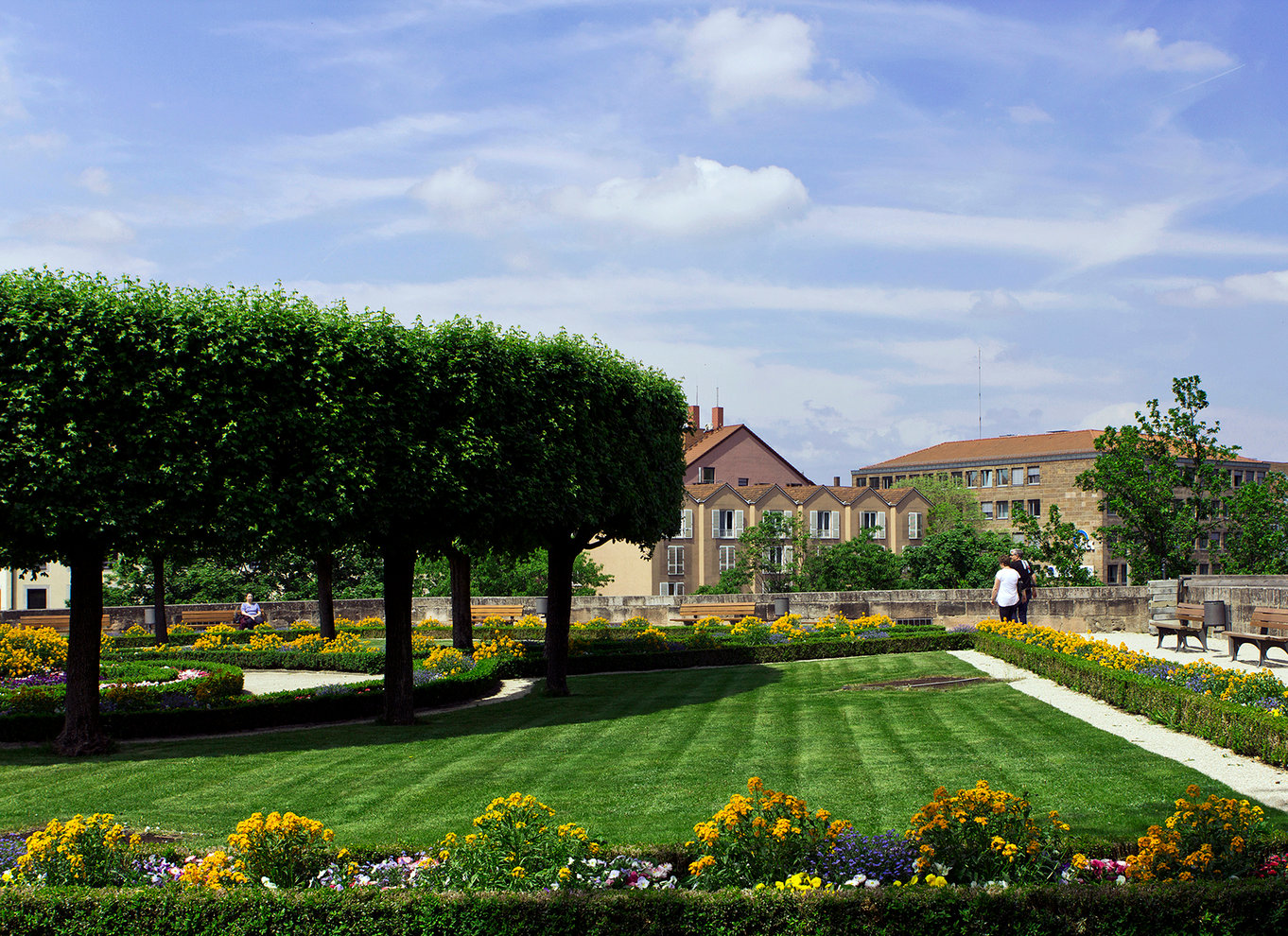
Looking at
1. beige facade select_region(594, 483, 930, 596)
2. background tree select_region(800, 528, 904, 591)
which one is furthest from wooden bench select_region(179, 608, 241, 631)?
beige facade select_region(594, 483, 930, 596)

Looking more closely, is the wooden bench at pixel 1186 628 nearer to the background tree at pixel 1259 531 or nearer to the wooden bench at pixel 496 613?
the background tree at pixel 1259 531

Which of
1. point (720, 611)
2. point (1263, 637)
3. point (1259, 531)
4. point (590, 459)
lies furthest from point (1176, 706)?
point (1259, 531)

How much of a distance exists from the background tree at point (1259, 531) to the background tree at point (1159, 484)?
3.15 ft

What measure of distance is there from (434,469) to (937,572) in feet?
116

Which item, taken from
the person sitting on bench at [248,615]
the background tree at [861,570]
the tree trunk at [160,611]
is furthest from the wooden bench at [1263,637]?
→ the background tree at [861,570]

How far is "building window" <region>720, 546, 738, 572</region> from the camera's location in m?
74.6

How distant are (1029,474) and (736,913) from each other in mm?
95320

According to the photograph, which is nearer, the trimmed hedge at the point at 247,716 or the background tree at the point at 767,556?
the trimmed hedge at the point at 247,716

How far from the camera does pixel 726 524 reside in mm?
75062

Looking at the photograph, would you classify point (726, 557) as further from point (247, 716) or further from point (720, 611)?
point (247, 716)

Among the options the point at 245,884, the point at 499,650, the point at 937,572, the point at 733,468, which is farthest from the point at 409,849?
the point at 733,468

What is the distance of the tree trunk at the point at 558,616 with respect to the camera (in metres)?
18.3

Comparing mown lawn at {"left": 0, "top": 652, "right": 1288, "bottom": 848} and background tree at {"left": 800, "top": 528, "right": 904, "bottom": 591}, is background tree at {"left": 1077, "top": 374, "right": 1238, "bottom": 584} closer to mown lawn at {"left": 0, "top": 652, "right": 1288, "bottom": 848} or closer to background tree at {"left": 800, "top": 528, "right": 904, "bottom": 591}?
background tree at {"left": 800, "top": 528, "right": 904, "bottom": 591}

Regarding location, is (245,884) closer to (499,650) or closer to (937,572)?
(499,650)
